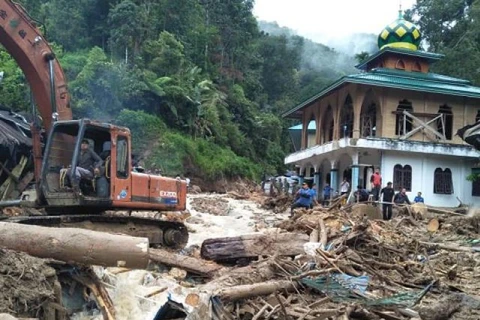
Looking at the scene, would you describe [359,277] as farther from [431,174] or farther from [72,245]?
[431,174]

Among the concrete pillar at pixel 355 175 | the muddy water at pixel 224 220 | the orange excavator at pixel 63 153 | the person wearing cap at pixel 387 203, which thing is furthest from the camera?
the concrete pillar at pixel 355 175

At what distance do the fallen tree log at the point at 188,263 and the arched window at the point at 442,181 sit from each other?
59.9 ft

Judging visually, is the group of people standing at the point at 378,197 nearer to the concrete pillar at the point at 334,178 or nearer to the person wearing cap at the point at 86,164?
the concrete pillar at the point at 334,178

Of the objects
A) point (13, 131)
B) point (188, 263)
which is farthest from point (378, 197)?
point (13, 131)

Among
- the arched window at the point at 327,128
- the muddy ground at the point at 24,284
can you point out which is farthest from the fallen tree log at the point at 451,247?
the arched window at the point at 327,128

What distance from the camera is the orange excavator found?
412 inches

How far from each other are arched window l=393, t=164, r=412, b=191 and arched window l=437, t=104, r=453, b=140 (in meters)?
2.78

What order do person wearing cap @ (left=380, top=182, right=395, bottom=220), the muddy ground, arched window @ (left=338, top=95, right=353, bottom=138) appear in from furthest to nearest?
arched window @ (left=338, top=95, right=353, bottom=138)
person wearing cap @ (left=380, top=182, right=395, bottom=220)
the muddy ground

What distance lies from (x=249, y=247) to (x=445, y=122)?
1913 cm

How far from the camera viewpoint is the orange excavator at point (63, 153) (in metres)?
10.5

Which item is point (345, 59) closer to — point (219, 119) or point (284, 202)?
point (219, 119)

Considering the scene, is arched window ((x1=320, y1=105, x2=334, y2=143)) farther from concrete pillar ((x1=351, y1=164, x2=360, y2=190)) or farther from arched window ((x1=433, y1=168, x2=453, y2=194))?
arched window ((x1=433, y1=168, x2=453, y2=194))

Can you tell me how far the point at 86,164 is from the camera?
10.6 m

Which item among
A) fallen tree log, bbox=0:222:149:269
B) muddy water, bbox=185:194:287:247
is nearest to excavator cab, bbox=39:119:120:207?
muddy water, bbox=185:194:287:247
